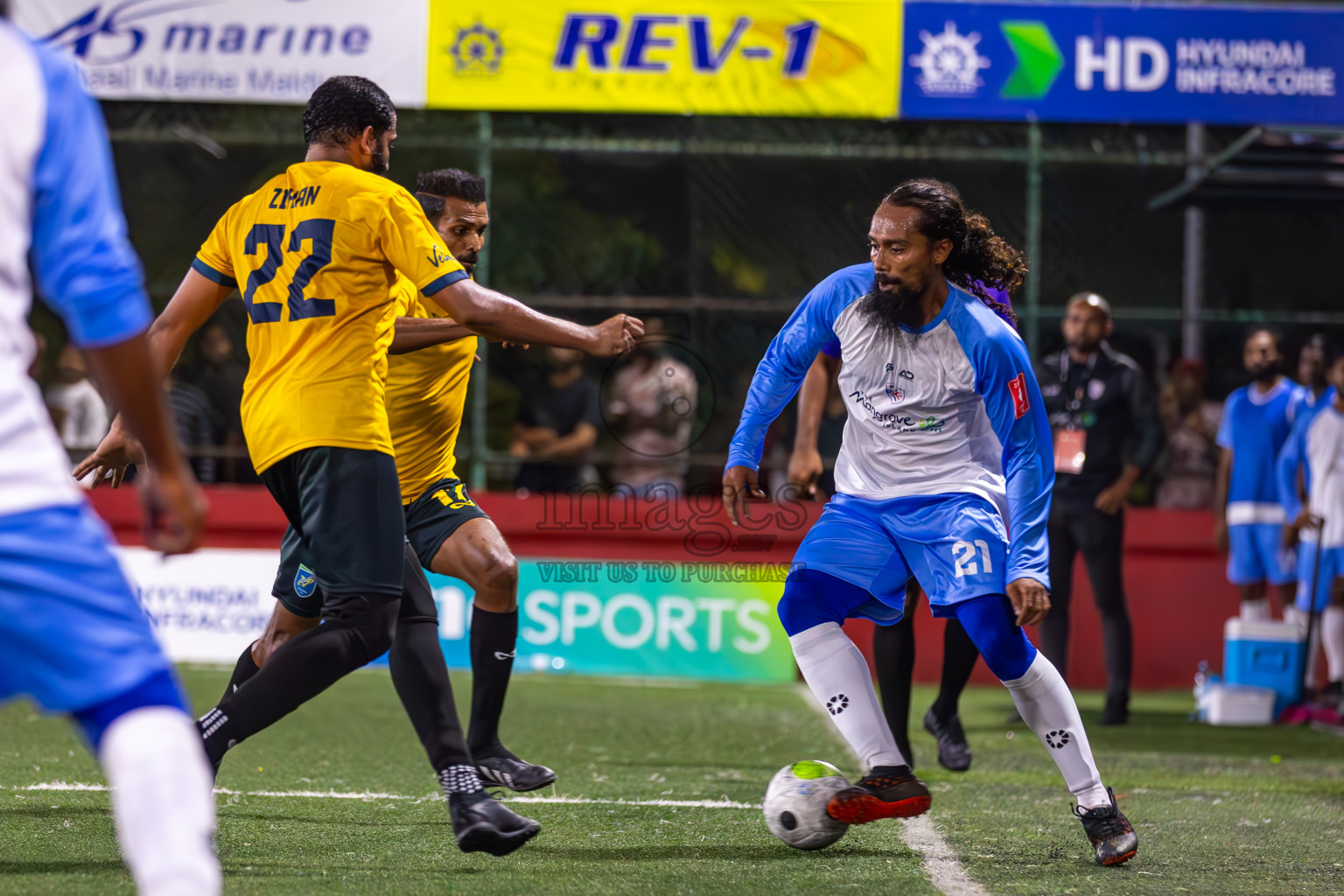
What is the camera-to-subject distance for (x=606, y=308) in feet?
36.4

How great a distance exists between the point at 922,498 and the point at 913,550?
0.52ft

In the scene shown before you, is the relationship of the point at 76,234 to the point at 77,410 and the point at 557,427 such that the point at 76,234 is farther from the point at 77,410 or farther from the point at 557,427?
the point at 77,410

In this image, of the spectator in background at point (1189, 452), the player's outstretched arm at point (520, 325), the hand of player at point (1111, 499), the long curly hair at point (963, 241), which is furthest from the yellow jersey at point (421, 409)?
the spectator in background at point (1189, 452)

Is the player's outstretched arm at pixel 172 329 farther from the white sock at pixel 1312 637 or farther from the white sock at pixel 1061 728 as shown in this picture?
the white sock at pixel 1312 637

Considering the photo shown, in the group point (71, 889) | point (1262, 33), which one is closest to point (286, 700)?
point (71, 889)

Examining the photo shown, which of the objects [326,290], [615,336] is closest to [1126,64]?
[615,336]

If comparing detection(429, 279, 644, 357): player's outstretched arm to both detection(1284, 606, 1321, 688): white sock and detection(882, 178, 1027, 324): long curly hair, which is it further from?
detection(1284, 606, 1321, 688): white sock

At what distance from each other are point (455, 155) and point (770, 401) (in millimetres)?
7309

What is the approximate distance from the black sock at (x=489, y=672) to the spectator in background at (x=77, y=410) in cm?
664

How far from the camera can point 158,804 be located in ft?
7.27

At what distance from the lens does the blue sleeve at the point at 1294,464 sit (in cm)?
919

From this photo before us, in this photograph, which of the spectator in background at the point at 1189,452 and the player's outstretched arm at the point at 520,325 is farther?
the spectator in background at the point at 1189,452

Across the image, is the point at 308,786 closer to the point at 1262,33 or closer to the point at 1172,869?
the point at 1172,869

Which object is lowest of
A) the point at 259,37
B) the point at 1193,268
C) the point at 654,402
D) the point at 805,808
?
the point at 805,808
